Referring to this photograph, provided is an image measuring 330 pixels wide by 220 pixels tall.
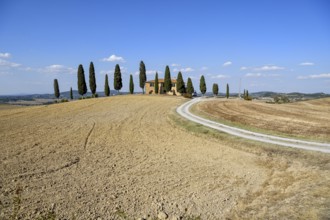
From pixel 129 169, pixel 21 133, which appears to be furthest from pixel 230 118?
pixel 21 133

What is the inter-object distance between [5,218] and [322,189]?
1228 cm

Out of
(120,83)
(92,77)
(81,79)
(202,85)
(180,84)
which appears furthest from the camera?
(202,85)

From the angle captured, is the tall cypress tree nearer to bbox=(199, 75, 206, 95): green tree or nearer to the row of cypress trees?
the row of cypress trees

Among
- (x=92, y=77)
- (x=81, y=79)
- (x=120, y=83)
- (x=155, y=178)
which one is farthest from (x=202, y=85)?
(x=155, y=178)

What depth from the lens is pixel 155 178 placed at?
13.0 m

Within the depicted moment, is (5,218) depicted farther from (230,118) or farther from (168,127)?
(230,118)

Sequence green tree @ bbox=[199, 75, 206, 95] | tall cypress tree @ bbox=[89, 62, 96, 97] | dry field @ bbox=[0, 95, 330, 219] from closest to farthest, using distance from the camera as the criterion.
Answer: dry field @ bbox=[0, 95, 330, 219]
tall cypress tree @ bbox=[89, 62, 96, 97]
green tree @ bbox=[199, 75, 206, 95]

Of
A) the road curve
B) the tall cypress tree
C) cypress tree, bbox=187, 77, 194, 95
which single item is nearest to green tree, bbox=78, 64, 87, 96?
the tall cypress tree

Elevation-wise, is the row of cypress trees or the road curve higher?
the row of cypress trees

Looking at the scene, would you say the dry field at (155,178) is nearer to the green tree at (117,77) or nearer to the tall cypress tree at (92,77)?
the tall cypress tree at (92,77)

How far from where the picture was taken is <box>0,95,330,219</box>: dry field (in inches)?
374

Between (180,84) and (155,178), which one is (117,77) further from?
(155,178)

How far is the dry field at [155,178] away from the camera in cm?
949

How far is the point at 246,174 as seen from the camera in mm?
13906
